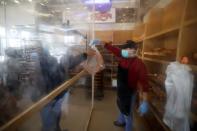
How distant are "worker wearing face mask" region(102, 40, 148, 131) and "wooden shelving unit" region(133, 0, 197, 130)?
0.88 feet

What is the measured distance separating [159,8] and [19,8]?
2385 mm

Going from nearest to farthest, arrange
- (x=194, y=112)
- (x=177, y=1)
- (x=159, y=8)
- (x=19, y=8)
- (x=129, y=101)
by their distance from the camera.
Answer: (x=19, y=8), (x=194, y=112), (x=177, y=1), (x=129, y=101), (x=159, y=8)

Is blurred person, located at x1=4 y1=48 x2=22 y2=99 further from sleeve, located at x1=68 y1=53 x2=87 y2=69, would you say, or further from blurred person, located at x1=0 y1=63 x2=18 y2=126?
sleeve, located at x1=68 y1=53 x2=87 y2=69

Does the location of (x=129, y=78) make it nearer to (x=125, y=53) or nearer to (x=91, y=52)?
(x=125, y=53)

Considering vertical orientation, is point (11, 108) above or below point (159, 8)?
below

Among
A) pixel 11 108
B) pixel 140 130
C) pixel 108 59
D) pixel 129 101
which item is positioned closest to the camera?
pixel 11 108

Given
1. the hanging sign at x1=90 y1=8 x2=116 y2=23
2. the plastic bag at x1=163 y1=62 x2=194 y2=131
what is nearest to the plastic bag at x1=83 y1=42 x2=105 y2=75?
the plastic bag at x1=163 y1=62 x2=194 y2=131

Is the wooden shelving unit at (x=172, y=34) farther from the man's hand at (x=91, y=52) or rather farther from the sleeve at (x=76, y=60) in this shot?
the sleeve at (x=76, y=60)

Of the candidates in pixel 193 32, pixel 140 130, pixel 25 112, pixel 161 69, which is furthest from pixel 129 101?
pixel 25 112

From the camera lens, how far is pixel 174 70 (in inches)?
65.8

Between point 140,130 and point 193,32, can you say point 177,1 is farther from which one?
point 140,130

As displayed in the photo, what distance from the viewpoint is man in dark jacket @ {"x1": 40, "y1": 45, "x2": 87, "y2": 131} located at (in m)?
1.32

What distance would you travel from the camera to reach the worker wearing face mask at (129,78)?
224 cm

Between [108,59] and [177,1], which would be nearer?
[177,1]
